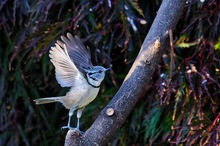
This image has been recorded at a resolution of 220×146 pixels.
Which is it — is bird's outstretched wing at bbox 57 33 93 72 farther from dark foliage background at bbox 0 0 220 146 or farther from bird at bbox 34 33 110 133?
dark foliage background at bbox 0 0 220 146

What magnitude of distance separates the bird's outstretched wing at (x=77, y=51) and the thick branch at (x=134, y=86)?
26 centimetres

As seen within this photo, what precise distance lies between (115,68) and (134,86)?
38.7 inches

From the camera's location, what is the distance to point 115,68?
262 cm

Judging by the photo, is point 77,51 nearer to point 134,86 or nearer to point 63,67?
point 63,67

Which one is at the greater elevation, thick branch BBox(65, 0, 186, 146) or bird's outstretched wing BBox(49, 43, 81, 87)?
bird's outstretched wing BBox(49, 43, 81, 87)

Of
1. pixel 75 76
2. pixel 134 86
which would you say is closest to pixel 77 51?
pixel 75 76

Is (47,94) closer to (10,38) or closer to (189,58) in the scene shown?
(10,38)

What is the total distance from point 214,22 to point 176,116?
40 centimetres

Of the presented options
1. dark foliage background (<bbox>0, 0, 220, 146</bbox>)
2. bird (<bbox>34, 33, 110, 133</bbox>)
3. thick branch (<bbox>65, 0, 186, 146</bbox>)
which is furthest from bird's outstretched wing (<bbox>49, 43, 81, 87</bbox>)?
dark foliage background (<bbox>0, 0, 220, 146</bbox>)

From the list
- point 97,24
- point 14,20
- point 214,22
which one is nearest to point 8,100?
point 14,20

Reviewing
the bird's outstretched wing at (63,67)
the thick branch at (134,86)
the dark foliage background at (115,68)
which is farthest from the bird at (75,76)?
the dark foliage background at (115,68)

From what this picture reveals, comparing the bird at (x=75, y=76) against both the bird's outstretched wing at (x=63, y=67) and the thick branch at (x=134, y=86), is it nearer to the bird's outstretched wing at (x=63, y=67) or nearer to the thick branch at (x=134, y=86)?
the bird's outstretched wing at (x=63, y=67)

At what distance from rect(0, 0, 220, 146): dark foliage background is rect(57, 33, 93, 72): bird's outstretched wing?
354mm

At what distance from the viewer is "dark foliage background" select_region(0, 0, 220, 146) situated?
2.21 m
